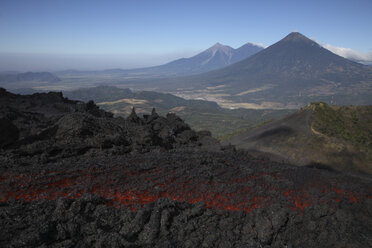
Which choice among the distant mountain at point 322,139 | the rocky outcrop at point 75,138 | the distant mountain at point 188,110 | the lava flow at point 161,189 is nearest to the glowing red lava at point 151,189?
the lava flow at point 161,189

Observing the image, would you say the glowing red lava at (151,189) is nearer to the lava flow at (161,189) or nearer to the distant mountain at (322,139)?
the lava flow at (161,189)

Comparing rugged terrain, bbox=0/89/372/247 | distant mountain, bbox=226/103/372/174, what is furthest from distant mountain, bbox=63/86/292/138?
rugged terrain, bbox=0/89/372/247

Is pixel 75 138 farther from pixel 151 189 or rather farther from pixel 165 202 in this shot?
pixel 165 202

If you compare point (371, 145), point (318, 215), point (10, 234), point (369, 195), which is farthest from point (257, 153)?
Answer: point (10, 234)

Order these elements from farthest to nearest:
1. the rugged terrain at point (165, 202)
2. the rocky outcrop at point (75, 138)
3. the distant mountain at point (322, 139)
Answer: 1. the distant mountain at point (322, 139)
2. the rocky outcrop at point (75, 138)
3. the rugged terrain at point (165, 202)

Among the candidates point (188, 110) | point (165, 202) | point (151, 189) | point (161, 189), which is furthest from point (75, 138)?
point (188, 110)

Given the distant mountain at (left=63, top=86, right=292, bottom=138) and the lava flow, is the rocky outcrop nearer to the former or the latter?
the lava flow
